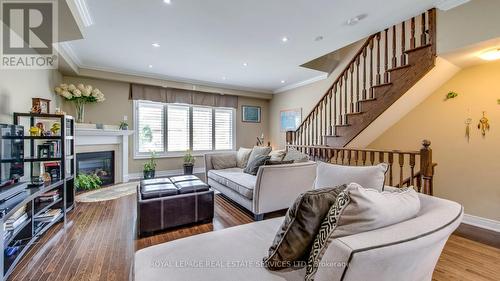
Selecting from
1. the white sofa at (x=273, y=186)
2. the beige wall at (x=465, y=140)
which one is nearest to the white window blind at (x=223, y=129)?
the white sofa at (x=273, y=186)

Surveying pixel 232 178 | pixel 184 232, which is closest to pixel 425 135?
pixel 232 178

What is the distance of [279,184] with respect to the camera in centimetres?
293

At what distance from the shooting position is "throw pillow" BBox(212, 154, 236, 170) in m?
4.41

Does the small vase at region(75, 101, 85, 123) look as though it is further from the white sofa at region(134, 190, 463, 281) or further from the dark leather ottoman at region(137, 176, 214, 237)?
the white sofa at region(134, 190, 463, 281)

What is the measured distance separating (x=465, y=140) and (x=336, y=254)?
141 inches

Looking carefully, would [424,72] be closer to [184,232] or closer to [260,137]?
[184,232]

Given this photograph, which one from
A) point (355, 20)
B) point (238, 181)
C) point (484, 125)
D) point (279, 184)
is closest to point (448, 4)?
point (355, 20)

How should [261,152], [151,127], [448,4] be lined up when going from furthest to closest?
[151,127] < [261,152] < [448,4]

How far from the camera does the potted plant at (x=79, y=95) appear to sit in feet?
13.5

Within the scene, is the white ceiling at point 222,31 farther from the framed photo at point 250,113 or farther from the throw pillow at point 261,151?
the framed photo at point 250,113

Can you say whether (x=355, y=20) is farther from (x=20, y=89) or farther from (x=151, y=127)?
(x=151, y=127)

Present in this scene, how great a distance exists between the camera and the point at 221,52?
3877 millimetres

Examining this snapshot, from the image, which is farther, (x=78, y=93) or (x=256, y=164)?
(x=78, y=93)

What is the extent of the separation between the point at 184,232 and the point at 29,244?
1435 mm
